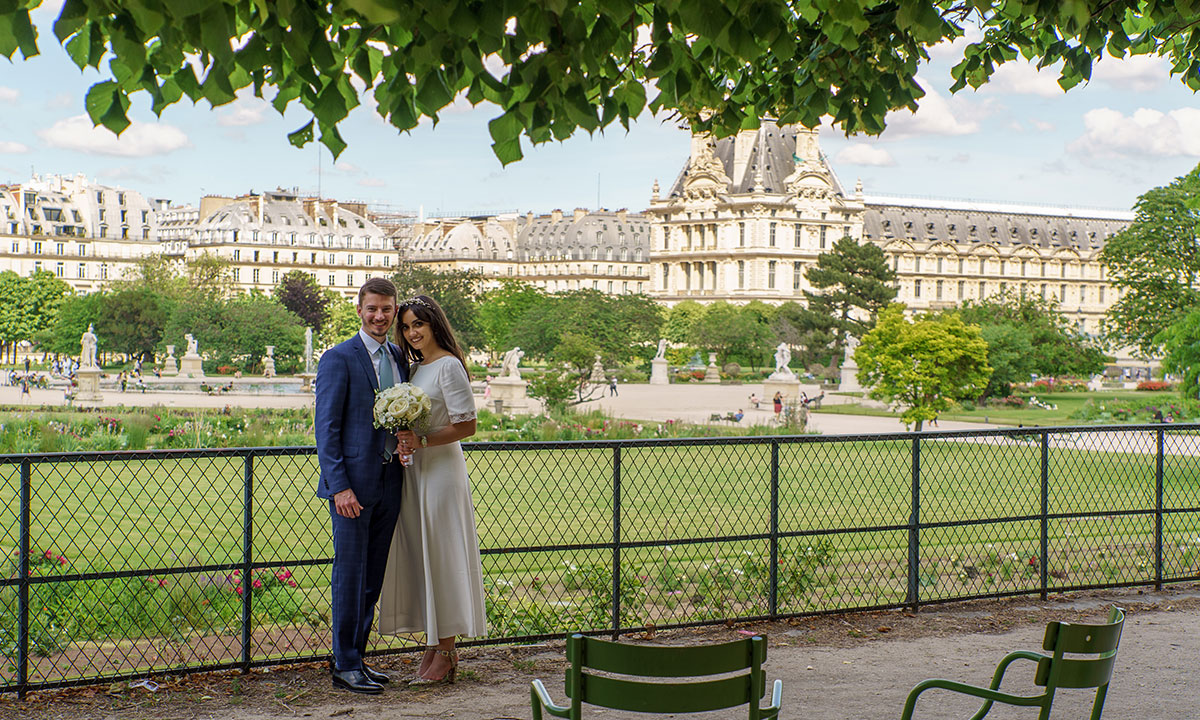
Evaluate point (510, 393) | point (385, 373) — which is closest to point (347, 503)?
point (385, 373)

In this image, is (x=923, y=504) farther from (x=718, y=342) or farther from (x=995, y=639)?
(x=718, y=342)

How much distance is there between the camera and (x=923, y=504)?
14.3 metres

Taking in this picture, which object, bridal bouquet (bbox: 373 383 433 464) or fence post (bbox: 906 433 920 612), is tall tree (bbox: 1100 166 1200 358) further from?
bridal bouquet (bbox: 373 383 433 464)

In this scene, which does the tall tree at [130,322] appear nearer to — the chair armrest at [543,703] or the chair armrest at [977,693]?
the chair armrest at [543,703]

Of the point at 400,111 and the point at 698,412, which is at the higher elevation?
the point at 400,111

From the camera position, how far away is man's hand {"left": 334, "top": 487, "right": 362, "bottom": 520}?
537cm

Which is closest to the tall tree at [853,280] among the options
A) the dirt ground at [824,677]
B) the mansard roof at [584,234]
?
the mansard roof at [584,234]

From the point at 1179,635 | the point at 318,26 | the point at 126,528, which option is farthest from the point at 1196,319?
the point at 318,26

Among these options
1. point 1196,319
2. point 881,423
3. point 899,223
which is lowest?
point 881,423

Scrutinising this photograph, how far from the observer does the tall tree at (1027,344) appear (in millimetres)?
40938

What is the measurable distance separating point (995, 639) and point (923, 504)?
294 inches

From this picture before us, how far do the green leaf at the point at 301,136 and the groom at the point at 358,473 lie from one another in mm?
1396

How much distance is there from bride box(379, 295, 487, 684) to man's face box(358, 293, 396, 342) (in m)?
0.09

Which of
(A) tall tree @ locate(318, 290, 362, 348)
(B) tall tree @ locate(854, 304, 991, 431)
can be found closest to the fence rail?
(B) tall tree @ locate(854, 304, 991, 431)
